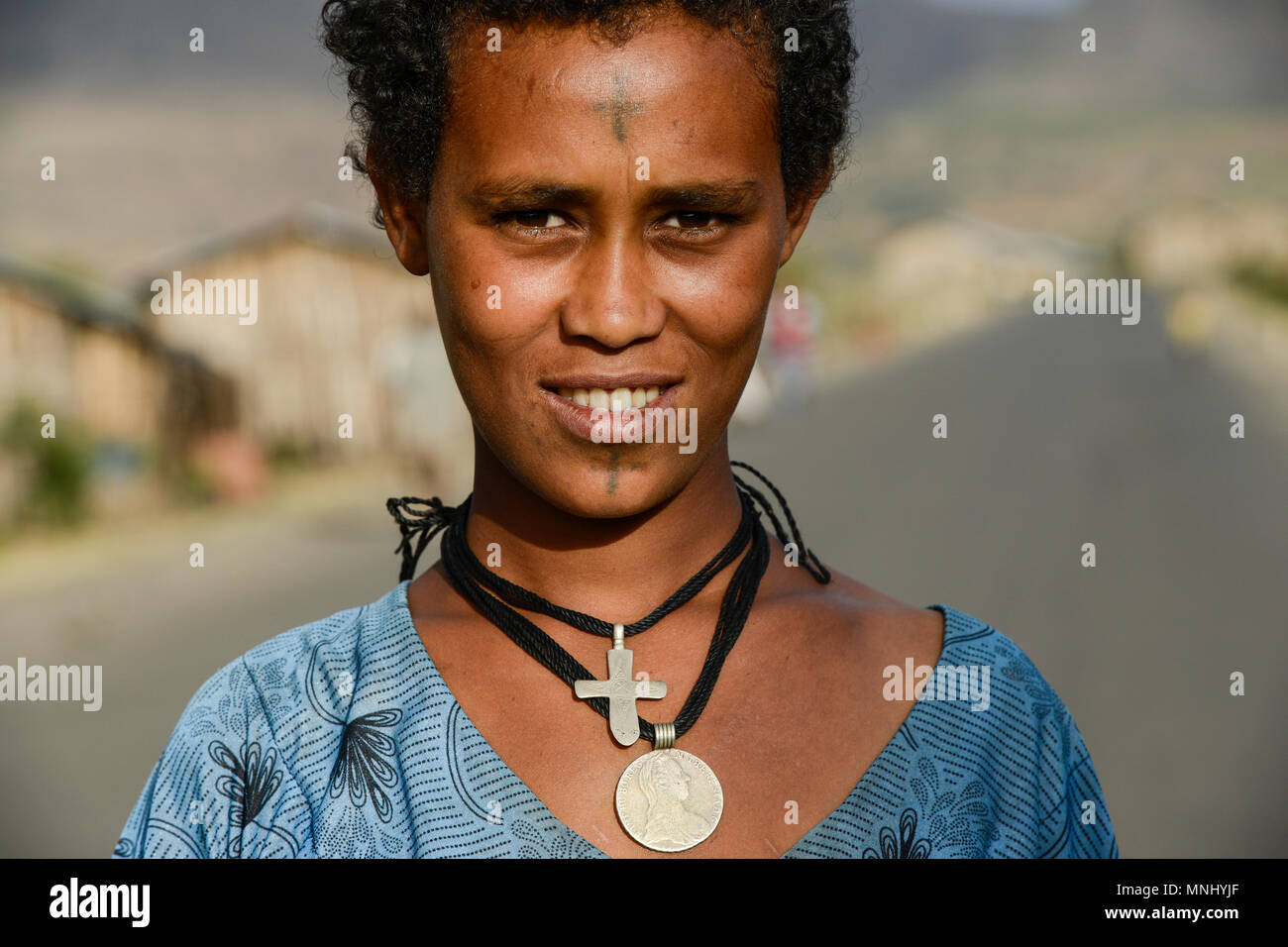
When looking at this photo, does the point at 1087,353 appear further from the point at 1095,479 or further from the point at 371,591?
the point at 371,591

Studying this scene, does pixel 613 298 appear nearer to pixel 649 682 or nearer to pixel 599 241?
pixel 599 241

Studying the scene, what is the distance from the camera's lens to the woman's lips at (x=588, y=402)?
1777 mm

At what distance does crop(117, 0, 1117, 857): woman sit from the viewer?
5.72 ft

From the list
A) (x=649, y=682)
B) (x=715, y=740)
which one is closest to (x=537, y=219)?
(x=649, y=682)

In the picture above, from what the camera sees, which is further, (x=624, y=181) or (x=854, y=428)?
(x=854, y=428)

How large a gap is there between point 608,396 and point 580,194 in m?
0.28

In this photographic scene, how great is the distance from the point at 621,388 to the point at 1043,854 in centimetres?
97

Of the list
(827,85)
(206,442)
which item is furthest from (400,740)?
(206,442)

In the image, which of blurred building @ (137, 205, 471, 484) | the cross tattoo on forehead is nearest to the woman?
the cross tattoo on forehead

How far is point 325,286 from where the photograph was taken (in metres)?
16.9

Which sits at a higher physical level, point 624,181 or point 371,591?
point 624,181

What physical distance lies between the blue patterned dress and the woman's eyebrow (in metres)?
0.71

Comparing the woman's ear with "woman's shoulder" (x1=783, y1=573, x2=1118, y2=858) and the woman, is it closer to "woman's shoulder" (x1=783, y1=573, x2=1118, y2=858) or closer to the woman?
the woman

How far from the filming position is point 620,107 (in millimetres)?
1708
